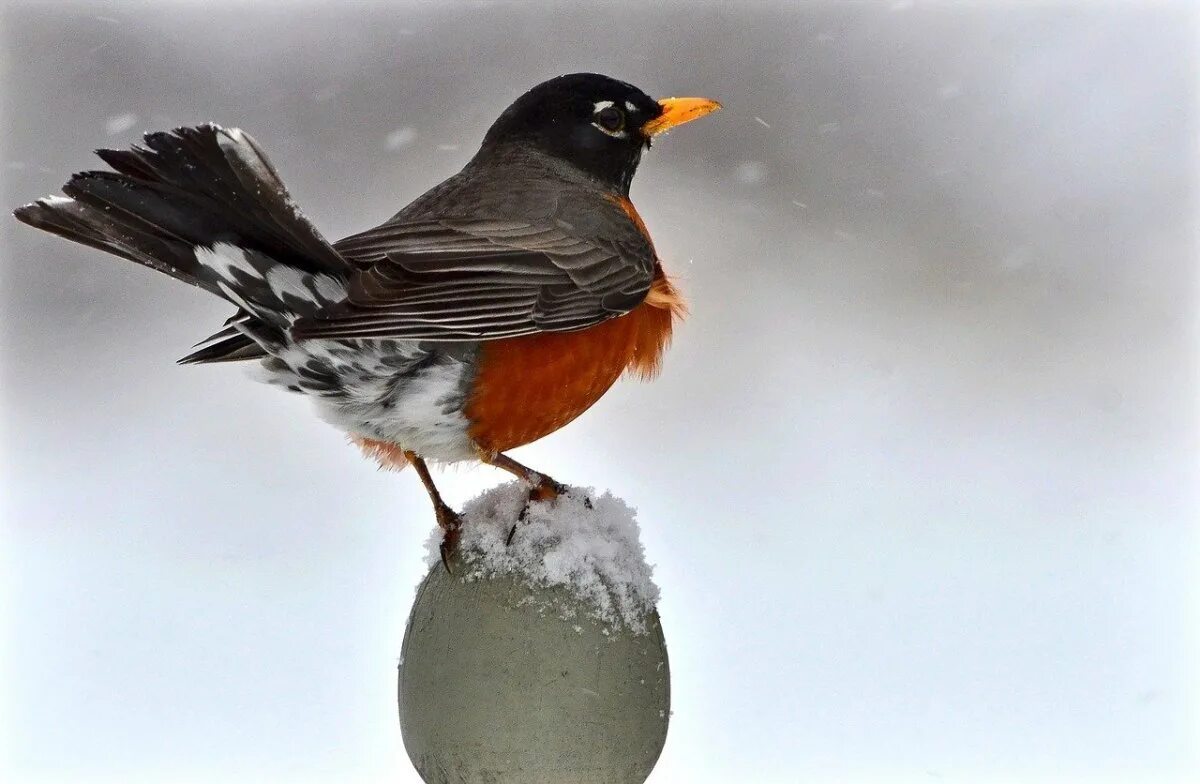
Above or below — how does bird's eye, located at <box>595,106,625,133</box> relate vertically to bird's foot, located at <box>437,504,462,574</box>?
above

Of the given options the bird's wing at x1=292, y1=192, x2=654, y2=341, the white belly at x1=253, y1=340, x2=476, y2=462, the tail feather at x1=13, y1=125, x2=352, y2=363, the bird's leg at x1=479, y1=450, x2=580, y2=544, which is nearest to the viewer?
the tail feather at x1=13, y1=125, x2=352, y2=363

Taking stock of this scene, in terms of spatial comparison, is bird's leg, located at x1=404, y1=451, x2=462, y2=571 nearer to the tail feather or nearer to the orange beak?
the tail feather

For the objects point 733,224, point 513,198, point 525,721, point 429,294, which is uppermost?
point 733,224

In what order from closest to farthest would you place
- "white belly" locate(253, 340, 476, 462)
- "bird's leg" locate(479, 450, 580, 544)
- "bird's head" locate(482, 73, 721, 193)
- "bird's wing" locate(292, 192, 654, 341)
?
"bird's wing" locate(292, 192, 654, 341) → "white belly" locate(253, 340, 476, 462) → "bird's leg" locate(479, 450, 580, 544) → "bird's head" locate(482, 73, 721, 193)

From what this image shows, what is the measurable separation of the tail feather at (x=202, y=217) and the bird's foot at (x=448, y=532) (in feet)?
1.94

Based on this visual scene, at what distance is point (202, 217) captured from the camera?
249cm

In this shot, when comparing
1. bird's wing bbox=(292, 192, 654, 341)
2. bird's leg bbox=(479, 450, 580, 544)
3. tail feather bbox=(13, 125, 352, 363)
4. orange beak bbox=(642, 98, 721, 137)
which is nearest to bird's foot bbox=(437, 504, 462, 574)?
bird's leg bbox=(479, 450, 580, 544)

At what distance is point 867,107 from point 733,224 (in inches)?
44.4

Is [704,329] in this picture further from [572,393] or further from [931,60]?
[572,393]

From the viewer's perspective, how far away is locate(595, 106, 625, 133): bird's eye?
11.8ft

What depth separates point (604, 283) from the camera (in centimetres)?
304

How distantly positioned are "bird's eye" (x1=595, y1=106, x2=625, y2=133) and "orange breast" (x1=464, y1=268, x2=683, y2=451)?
2.17ft

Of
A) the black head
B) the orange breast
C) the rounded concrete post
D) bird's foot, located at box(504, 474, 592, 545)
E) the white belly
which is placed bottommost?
the rounded concrete post

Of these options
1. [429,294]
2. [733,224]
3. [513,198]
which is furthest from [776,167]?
[429,294]
